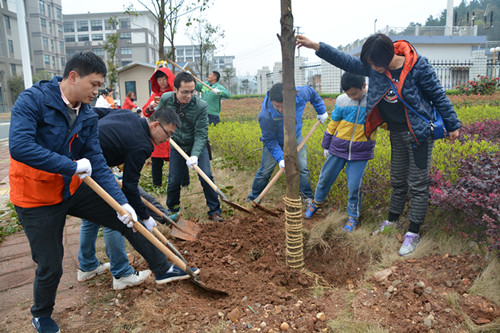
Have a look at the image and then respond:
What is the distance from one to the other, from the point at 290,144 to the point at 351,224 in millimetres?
1360

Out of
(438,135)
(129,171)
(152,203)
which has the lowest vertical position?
(152,203)

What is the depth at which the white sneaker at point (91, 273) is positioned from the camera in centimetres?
299

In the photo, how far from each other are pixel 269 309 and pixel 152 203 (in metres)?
1.65

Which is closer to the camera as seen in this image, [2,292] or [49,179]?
[49,179]

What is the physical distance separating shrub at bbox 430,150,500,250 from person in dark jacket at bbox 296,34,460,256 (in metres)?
0.19

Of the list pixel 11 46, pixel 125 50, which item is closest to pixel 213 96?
pixel 11 46

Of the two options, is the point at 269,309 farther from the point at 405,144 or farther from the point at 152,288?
the point at 405,144

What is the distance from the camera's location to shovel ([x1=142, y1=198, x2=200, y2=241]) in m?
3.40

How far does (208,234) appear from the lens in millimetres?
3721

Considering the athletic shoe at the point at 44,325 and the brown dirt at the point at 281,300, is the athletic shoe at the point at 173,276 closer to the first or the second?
the brown dirt at the point at 281,300

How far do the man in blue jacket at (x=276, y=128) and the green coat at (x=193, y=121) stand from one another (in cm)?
69

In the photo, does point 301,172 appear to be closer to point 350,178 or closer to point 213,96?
point 350,178

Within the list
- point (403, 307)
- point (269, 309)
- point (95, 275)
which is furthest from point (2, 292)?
point (403, 307)

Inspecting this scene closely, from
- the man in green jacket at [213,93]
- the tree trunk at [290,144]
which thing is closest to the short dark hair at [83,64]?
the tree trunk at [290,144]
